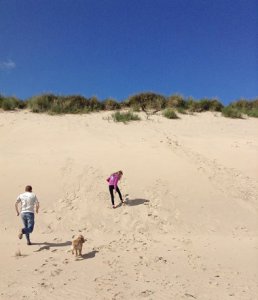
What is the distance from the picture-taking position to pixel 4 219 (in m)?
9.20

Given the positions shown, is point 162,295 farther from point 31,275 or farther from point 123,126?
point 123,126

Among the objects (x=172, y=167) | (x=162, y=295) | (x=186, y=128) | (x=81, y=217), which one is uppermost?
(x=186, y=128)

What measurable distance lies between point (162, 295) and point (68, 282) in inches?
59.7

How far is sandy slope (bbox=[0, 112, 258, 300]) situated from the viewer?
6020 mm

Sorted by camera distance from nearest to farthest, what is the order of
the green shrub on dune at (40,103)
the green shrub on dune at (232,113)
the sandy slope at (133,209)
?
1. the sandy slope at (133,209)
2. the green shrub on dune at (40,103)
3. the green shrub on dune at (232,113)

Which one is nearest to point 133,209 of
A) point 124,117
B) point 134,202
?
point 134,202

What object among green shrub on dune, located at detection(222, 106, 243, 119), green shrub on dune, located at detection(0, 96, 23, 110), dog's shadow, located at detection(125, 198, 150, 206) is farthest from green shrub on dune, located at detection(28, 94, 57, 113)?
dog's shadow, located at detection(125, 198, 150, 206)

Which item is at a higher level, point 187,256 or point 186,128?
point 186,128

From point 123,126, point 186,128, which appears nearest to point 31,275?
point 123,126

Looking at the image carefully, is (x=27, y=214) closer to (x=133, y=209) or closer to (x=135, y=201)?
(x=133, y=209)

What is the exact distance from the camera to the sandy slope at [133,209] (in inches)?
237

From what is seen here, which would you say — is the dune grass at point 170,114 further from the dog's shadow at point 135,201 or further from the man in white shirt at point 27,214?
the man in white shirt at point 27,214

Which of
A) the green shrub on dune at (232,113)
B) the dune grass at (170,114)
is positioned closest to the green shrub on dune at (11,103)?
the dune grass at (170,114)

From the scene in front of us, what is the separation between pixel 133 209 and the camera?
9.39 m
